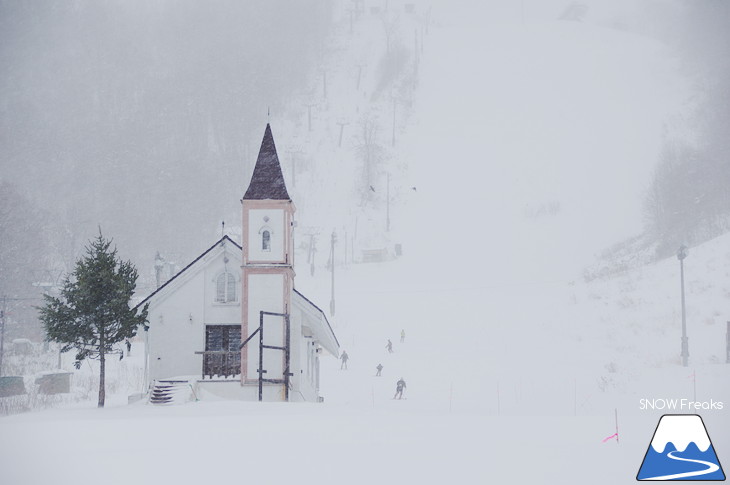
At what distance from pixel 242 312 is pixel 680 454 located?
1711 cm

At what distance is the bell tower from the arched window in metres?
1.40

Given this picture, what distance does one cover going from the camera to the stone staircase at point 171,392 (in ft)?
75.7

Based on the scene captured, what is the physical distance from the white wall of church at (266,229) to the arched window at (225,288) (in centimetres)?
177

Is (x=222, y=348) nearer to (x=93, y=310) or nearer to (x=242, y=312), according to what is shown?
(x=242, y=312)

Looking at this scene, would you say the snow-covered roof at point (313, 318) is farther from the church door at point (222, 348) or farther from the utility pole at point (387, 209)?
the utility pole at point (387, 209)

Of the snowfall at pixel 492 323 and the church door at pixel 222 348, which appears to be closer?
the snowfall at pixel 492 323

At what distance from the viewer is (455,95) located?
433ft

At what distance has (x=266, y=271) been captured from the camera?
81.3 feet

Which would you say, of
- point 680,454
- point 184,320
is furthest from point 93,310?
point 680,454

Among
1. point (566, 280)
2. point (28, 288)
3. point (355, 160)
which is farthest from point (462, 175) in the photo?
point (28, 288)

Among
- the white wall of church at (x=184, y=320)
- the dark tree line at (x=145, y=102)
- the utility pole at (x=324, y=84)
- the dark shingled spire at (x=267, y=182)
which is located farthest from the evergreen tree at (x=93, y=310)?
the utility pole at (x=324, y=84)

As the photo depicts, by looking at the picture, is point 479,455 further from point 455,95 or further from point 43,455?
point 455,95

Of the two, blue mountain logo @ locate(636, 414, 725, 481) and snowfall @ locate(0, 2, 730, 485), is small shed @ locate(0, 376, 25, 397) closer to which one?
snowfall @ locate(0, 2, 730, 485)

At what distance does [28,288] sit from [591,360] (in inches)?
2095
